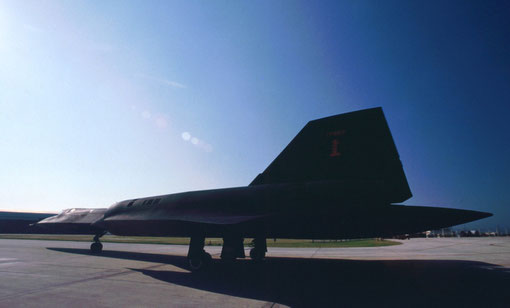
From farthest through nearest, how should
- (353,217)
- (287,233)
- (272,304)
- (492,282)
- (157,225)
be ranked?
(157,225) → (287,233) → (353,217) → (492,282) → (272,304)

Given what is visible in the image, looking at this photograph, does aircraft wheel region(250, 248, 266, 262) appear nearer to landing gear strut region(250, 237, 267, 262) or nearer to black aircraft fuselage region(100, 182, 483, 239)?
landing gear strut region(250, 237, 267, 262)

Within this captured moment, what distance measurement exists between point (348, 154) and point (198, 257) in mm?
6241

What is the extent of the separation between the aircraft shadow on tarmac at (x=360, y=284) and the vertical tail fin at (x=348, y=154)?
2.34 meters

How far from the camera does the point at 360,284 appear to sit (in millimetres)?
6551

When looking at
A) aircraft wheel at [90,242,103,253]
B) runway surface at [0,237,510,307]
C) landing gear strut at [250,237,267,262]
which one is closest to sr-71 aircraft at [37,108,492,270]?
runway surface at [0,237,510,307]

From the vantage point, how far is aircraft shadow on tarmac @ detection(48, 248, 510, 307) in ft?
16.7

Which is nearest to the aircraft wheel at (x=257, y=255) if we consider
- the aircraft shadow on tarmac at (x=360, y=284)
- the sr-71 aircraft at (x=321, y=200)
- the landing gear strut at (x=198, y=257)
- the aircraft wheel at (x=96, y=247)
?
the sr-71 aircraft at (x=321, y=200)

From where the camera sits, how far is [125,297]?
5387 mm

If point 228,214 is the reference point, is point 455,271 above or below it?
below

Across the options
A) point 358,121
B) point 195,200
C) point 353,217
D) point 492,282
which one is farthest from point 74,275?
point 492,282

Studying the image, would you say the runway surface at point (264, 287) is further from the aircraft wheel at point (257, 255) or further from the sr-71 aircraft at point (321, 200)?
the aircraft wheel at point (257, 255)

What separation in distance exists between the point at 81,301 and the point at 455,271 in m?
9.94

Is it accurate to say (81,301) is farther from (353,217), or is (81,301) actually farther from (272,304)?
(353,217)

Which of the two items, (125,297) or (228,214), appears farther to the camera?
(228,214)
